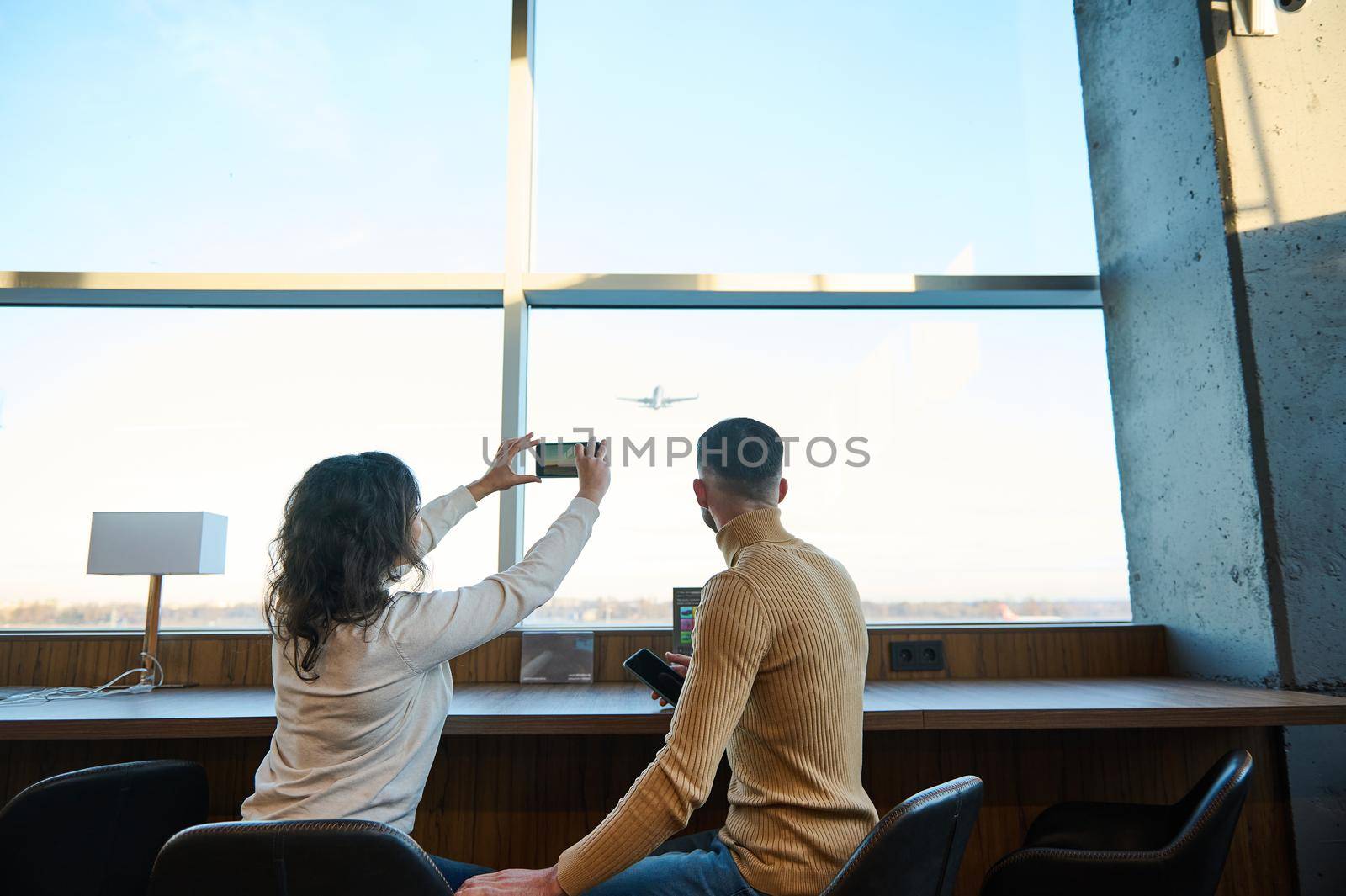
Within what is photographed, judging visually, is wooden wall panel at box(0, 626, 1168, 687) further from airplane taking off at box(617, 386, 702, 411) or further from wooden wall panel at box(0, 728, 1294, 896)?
airplane taking off at box(617, 386, 702, 411)

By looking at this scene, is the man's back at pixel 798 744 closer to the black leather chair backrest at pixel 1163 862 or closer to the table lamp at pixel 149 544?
the black leather chair backrest at pixel 1163 862

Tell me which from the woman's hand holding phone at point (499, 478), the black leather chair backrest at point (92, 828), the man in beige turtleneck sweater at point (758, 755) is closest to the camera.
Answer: the man in beige turtleneck sweater at point (758, 755)

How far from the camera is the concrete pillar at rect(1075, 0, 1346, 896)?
6.63ft

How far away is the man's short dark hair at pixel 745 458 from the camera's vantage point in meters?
1.27

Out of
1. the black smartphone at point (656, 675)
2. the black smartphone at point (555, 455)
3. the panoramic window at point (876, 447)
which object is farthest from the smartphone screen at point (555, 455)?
the panoramic window at point (876, 447)

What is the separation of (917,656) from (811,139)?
1.81 meters

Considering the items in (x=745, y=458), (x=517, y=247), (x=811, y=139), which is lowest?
(x=745, y=458)

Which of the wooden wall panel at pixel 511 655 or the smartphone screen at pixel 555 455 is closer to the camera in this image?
the smartphone screen at pixel 555 455

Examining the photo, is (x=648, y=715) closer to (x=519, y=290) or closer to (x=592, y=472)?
(x=592, y=472)

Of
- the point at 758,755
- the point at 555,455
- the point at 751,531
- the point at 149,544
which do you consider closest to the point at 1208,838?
the point at 758,755

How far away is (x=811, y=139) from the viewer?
113 inches

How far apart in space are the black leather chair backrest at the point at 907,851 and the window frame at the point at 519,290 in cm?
157

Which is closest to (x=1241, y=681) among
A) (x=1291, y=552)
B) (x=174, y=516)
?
(x=1291, y=552)

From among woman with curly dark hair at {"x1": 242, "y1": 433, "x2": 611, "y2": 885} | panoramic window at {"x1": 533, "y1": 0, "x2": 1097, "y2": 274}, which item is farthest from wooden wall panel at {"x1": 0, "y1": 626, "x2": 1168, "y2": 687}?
panoramic window at {"x1": 533, "y1": 0, "x2": 1097, "y2": 274}
